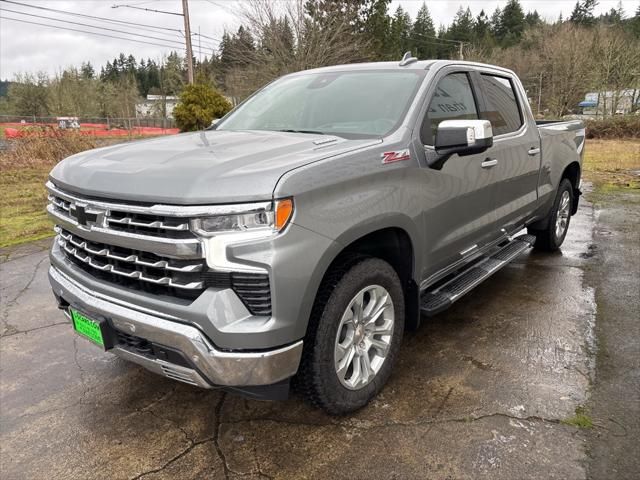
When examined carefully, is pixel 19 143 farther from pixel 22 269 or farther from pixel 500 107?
pixel 500 107

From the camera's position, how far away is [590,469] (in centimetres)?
219

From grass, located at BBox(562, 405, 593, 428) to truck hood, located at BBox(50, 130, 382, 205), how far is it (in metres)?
1.77

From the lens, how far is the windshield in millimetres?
3029

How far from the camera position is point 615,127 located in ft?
72.9

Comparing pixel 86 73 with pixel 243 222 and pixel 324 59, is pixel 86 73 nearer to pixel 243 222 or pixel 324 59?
pixel 324 59

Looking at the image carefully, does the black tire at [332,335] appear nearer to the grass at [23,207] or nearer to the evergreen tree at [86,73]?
the grass at [23,207]

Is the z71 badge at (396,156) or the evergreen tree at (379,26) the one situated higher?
the evergreen tree at (379,26)

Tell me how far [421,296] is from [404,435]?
967 millimetres

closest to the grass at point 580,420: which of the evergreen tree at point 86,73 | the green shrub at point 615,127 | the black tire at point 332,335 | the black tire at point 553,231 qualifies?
the black tire at point 332,335

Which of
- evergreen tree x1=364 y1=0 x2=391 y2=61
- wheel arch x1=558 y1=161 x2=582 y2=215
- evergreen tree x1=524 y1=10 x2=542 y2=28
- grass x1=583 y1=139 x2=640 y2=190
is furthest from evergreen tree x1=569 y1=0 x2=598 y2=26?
wheel arch x1=558 y1=161 x2=582 y2=215

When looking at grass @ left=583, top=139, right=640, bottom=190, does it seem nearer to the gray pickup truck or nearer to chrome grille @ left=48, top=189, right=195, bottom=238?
the gray pickup truck

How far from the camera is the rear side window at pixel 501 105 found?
386cm

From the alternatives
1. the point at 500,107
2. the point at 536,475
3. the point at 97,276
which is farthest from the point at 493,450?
the point at 500,107

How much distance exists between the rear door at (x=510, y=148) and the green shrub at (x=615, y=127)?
21421 mm
